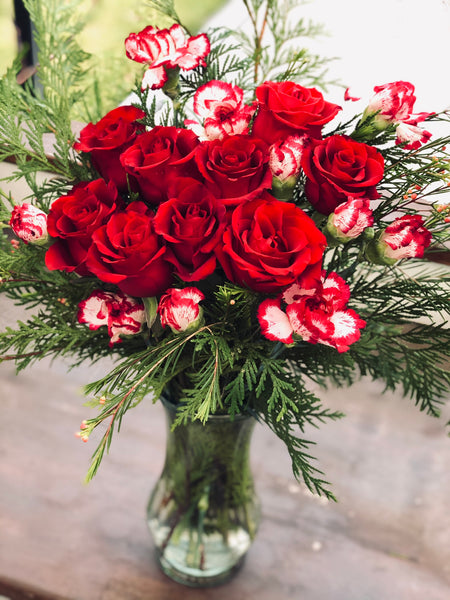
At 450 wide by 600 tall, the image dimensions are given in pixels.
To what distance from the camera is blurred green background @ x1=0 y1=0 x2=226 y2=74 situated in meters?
0.71

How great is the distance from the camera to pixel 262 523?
753 millimetres

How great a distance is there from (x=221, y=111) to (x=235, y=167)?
2.8 inches

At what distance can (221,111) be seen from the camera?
1.34ft

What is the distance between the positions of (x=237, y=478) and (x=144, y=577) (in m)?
0.20

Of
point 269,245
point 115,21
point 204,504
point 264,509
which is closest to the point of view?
point 269,245

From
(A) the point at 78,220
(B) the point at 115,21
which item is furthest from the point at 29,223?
(B) the point at 115,21

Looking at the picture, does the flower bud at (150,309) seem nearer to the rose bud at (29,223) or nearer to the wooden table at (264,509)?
the rose bud at (29,223)

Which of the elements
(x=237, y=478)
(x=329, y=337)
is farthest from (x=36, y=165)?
(x=237, y=478)

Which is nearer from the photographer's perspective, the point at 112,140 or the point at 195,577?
the point at 112,140

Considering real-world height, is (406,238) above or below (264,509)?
above

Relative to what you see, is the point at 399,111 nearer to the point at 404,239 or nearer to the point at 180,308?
the point at 404,239

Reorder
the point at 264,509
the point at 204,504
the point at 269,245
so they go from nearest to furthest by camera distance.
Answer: the point at 269,245 < the point at 204,504 < the point at 264,509

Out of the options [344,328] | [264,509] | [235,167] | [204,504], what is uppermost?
[235,167]

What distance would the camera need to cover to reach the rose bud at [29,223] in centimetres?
40
